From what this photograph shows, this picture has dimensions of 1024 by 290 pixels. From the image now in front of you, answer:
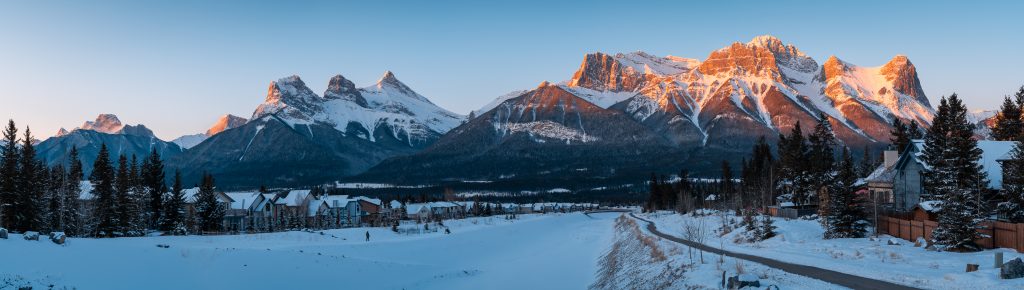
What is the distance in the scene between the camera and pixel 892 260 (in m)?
30.0

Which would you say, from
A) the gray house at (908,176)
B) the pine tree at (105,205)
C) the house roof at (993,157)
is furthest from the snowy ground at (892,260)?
the pine tree at (105,205)

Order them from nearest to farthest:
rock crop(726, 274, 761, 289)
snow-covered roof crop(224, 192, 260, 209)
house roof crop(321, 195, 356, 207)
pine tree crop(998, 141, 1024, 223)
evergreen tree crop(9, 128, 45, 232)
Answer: rock crop(726, 274, 761, 289)
pine tree crop(998, 141, 1024, 223)
evergreen tree crop(9, 128, 45, 232)
snow-covered roof crop(224, 192, 260, 209)
house roof crop(321, 195, 356, 207)

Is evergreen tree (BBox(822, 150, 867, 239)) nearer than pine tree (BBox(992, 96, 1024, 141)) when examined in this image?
Yes

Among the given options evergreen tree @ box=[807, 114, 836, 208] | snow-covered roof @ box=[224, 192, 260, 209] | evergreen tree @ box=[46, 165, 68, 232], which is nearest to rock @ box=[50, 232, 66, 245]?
evergreen tree @ box=[46, 165, 68, 232]

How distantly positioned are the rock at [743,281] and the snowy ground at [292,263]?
19831 millimetres

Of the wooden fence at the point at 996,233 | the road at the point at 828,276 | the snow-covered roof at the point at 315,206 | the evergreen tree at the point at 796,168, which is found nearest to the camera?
the road at the point at 828,276

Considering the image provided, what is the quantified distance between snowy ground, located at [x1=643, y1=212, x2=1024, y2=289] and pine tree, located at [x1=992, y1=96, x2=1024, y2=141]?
34.8 m

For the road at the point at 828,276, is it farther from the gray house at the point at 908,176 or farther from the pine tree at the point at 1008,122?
the pine tree at the point at 1008,122

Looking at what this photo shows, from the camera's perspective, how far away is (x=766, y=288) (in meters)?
22.3

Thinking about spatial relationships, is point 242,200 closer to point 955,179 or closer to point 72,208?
point 72,208

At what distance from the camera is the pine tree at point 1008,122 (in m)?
66.1

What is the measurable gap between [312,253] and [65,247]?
1557 cm

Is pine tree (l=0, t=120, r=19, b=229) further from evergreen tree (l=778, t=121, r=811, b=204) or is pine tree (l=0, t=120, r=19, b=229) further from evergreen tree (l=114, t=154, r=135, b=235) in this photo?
evergreen tree (l=778, t=121, r=811, b=204)

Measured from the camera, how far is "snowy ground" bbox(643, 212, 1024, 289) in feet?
73.5
